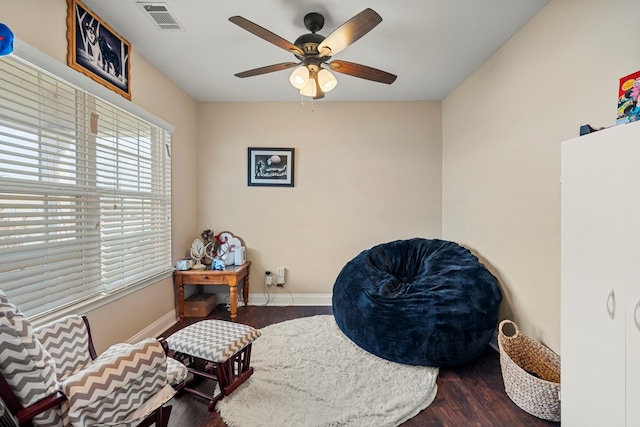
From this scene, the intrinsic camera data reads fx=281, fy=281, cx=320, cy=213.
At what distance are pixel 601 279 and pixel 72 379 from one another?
2.09 metres

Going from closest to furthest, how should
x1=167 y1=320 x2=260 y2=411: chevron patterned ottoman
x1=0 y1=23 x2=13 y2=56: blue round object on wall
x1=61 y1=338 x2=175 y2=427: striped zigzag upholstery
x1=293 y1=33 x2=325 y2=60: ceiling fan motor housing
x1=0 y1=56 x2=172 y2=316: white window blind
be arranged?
x1=61 y1=338 x2=175 y2=427: striped zigzag upholstery
x1=0 y1=23 x2=13 y2=56: blue round object on wall
x1=0 y1=56 x2=172 y2=316: white window blind
x1=167 y1=320 x2=260 y2=411: chevron patterned ottoman
x1=293 y1=33 x2=325 y2=60: ceiling fan motor housing

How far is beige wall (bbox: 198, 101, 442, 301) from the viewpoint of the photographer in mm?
3547

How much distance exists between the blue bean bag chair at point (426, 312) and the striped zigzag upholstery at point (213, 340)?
88 cm

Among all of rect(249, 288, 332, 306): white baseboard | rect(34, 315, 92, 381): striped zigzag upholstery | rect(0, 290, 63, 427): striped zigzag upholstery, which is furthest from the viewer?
rect(249, 288, 332, 306): white baseboard

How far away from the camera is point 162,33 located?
216 cm

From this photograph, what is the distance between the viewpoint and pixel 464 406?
173 centimetres

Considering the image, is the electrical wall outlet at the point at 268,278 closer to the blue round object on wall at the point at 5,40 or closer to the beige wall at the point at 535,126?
the beige wall at the point at 535,126

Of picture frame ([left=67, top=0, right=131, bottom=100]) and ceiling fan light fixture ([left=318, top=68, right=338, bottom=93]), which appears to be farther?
ceiling fan light fixture ([left=318, top=68, right=338, bottom=93])

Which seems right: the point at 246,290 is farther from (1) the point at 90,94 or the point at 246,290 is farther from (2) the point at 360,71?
(2) the point at 360,71

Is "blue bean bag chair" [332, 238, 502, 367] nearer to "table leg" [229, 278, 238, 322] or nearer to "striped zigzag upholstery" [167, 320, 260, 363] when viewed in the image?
"striped zigzag upholstery" [167, 320, 260, 363]

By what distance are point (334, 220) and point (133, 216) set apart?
2.14 metres

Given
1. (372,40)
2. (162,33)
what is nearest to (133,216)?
(162,33)

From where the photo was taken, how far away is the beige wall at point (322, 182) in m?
3.55

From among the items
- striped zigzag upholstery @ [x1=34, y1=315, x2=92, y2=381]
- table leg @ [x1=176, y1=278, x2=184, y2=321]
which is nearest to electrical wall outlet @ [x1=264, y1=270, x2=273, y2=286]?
table leg @ [x1=176, y1=278, x2=184, y2=321]
